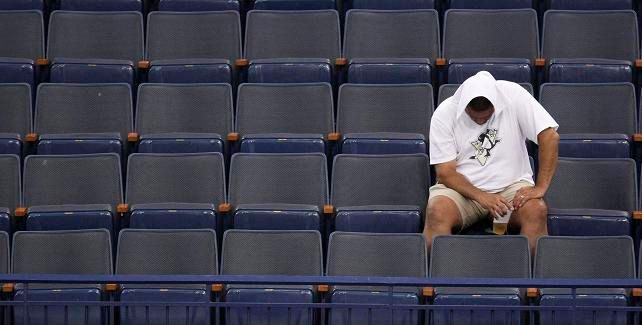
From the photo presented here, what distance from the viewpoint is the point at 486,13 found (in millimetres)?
2594

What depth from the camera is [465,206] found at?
84.2 inches

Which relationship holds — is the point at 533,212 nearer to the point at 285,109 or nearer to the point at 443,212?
the point at 443,212

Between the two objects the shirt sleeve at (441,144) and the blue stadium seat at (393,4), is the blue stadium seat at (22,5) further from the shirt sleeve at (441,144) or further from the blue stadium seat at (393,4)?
the shirt sleeve at (441,144)

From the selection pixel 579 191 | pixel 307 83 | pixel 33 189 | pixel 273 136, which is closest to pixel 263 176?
pixel 273 136

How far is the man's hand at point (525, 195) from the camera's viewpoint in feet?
6.82

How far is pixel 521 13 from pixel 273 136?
609 millimetres

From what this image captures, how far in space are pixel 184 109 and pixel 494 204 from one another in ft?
2.27

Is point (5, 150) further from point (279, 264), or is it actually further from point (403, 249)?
point (403, 249)

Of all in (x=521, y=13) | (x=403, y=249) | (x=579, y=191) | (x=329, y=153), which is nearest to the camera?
(x=403, y=249)

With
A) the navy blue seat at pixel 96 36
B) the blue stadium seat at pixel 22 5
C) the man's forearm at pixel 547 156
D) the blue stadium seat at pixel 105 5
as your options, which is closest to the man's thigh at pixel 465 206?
the man's forearm at pixel 547 156

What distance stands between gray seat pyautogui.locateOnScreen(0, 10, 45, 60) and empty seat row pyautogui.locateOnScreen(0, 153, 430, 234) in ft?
1.49

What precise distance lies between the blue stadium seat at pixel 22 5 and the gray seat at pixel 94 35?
13 centimetres

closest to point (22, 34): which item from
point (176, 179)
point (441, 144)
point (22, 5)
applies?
point (22, 5)

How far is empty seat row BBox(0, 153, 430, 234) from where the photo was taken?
2.16 metres
